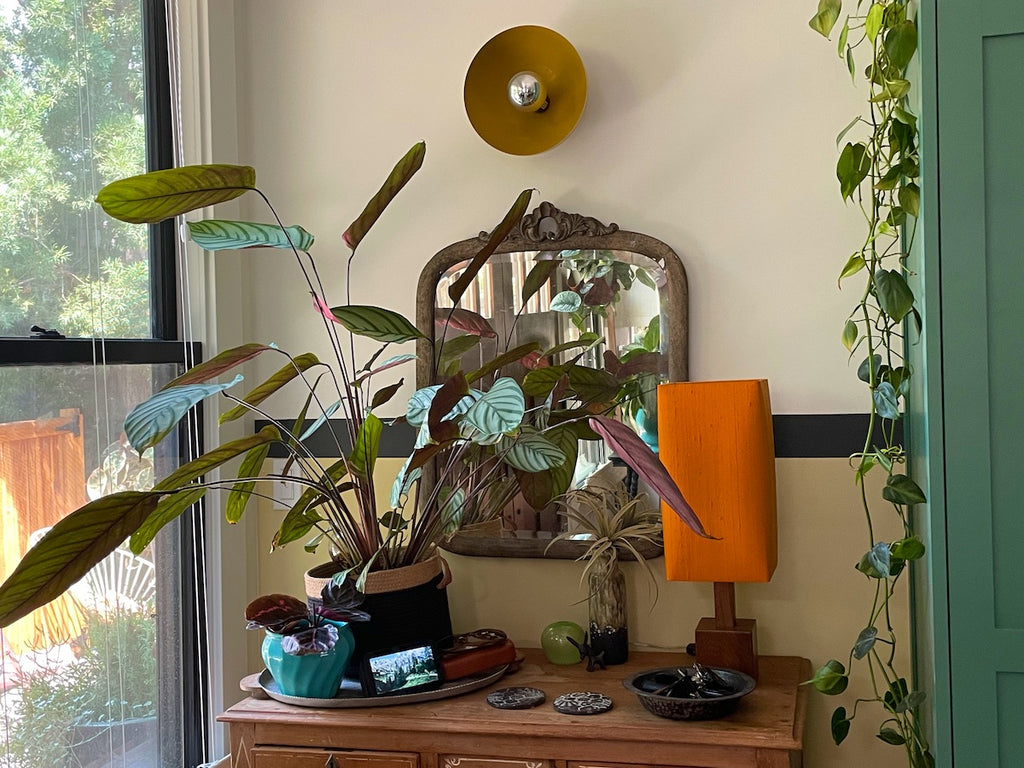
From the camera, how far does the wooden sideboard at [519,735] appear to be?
→ 1861 mm

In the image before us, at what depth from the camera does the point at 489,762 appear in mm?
1975

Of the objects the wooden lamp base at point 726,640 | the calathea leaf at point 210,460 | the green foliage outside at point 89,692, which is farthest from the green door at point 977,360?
the green foliage outside at point 89,692

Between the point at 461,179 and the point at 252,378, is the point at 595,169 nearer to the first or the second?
the point at 461,179

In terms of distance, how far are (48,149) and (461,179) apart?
100 cm

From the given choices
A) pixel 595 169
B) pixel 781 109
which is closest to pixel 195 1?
pixel 595 169

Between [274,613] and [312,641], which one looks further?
[274,613]

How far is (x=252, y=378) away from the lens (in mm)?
2746

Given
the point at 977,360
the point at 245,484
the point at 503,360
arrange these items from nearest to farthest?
the point at 977,360 < the point at 503,360 < the point at 245,484

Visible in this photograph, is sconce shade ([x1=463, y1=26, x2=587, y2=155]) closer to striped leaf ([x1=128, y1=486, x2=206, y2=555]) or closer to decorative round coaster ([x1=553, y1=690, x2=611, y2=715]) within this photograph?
striped leaf ([x1=128, y1=486, x2=206, y2=555])

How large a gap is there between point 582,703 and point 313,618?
1.94 feet

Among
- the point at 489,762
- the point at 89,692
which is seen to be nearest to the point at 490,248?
the point at 489,762

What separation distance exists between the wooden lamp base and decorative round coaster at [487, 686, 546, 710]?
374mm

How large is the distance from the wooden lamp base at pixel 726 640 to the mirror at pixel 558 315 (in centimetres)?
29

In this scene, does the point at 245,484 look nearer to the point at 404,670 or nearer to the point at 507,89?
the point at 404,670
